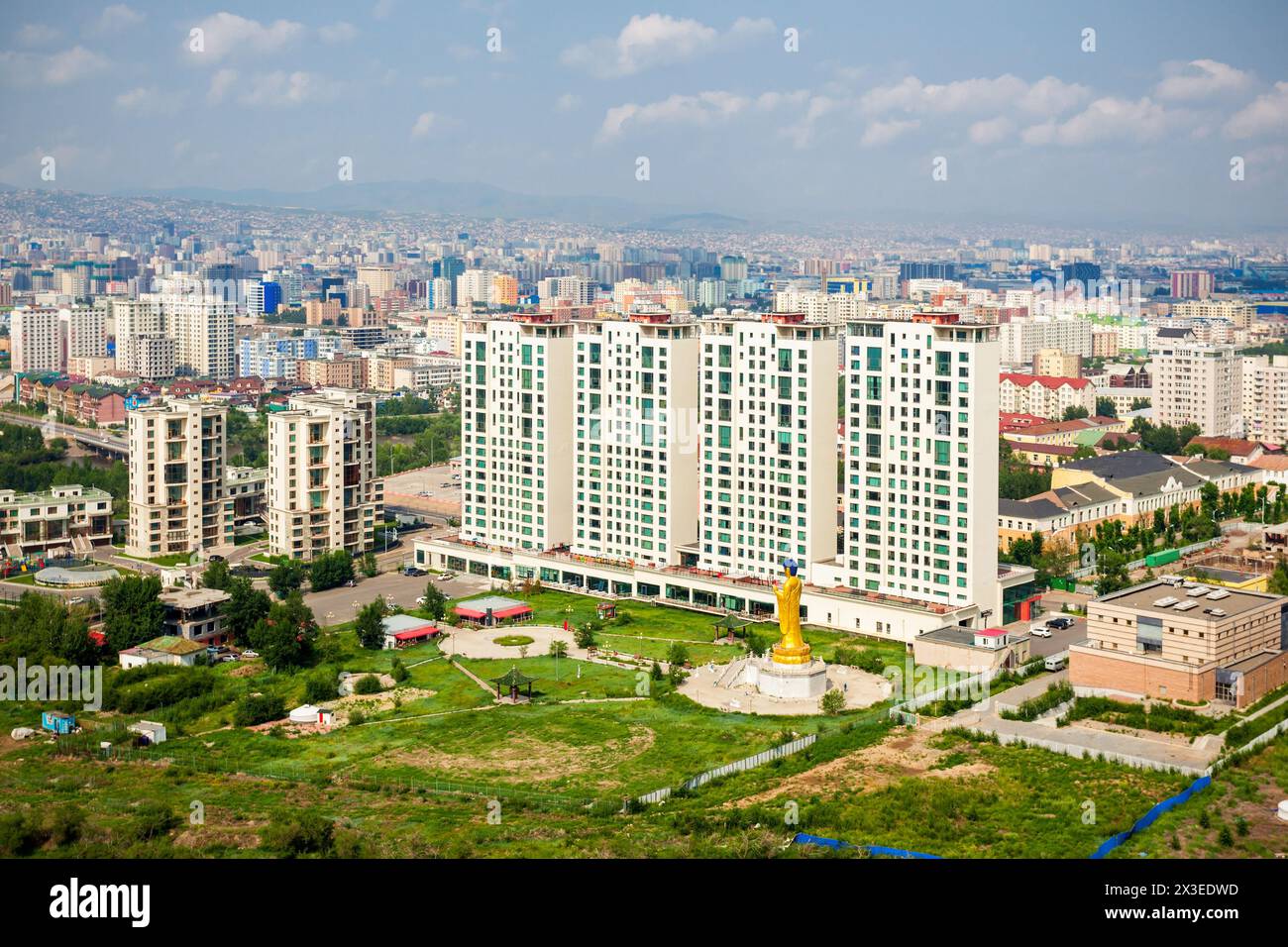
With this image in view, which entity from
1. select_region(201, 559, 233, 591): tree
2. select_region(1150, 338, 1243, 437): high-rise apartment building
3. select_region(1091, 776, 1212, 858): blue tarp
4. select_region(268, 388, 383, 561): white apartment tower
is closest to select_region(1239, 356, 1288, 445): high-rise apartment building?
select_region(1150, 338, 1243, 437): high-rise apartment building

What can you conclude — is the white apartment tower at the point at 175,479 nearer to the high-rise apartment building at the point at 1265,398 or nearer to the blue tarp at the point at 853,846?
the blue tarp at the point at 853,846

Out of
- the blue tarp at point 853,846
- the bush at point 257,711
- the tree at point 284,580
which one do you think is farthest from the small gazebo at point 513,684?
the tree at point 284,580

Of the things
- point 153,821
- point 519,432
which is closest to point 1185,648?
point 153,821

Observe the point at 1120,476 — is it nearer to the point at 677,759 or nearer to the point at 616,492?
the point at 616,492

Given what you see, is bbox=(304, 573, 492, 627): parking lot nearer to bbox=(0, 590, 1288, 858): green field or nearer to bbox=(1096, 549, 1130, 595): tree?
bbox=(0, 590, 1288, 858): green field
